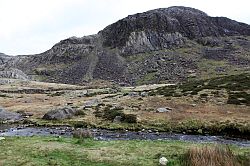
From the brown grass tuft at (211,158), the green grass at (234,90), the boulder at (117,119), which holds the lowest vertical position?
the boulder at (117,119)

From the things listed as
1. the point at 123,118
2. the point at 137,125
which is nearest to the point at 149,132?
the point at 137,125

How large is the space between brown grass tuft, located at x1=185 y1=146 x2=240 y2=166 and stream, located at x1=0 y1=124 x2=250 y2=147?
1983 centimetres

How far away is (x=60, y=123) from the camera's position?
5650cm

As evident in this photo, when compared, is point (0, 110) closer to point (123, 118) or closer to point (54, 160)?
point (123, 118)

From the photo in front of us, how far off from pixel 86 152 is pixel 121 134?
840 inches

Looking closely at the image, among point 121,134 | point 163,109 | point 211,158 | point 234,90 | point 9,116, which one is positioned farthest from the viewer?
point 234,90

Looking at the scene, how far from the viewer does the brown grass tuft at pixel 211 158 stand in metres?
19.0

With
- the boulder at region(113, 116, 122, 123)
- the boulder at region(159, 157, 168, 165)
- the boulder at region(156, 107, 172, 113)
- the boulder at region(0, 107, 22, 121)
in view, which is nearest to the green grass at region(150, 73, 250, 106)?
the boulder at region(156, 107, 172, 113)

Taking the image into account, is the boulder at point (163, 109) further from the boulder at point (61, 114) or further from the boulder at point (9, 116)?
the boulder at point (9, 116)

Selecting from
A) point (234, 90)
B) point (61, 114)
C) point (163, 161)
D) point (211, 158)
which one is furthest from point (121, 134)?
point (234, 90)

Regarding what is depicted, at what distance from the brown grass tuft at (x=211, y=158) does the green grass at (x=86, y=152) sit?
1273mm

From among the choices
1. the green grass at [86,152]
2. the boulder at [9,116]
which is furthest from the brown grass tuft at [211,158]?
the boulder at [9,116]

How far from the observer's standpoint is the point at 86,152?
25.2 meters

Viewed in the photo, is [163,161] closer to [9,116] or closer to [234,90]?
[9,116]
